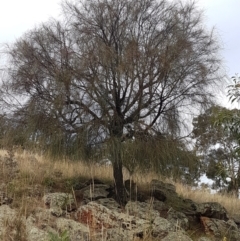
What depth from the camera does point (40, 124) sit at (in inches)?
344

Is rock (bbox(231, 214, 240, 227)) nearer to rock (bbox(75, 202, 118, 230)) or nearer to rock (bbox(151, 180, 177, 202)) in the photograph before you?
rock (bbox(151, 180, 177, 202))

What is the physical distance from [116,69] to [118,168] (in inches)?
78.9

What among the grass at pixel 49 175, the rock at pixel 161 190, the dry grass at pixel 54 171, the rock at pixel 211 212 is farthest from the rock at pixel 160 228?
the rock at pixel 161 190

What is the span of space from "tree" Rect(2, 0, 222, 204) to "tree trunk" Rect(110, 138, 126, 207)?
0.02 metres

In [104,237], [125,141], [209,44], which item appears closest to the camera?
[104,237]

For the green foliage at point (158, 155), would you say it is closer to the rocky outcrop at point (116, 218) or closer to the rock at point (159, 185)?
the rocky outcrop at point (116, 218)

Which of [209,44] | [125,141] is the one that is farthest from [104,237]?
[209,44]

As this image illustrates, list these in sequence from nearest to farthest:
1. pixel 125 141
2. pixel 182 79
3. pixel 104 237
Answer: pixel 104 237 → pixel 125 141 → pixel 182 79

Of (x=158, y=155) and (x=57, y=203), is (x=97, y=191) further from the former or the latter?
(x=57, y=203)

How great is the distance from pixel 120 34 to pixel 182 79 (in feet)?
5.13

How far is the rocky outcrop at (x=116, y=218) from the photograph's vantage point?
198 inches

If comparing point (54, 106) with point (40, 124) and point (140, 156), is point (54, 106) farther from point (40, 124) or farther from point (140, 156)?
point (140, 156)

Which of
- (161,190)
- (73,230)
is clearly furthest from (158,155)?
(73,230)

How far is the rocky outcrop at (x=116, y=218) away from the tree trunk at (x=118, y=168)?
0.23 m
